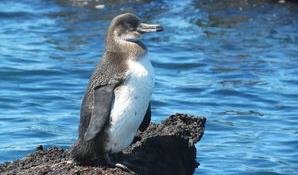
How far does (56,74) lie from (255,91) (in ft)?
11.4

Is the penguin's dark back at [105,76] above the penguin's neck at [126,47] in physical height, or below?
below

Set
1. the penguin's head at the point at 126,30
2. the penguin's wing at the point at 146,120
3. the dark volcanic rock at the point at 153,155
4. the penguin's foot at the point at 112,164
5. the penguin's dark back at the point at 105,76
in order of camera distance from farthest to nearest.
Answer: the penguin's wing at the point at 146,120
the penguin's head at the point at 126,30
the penguin's dark back at the point at 105,76
the dark volcanic rock at the point at 153,155
the penguin's foot at the point at 112,164

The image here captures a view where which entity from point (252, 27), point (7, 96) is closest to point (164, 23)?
point (252, 27)

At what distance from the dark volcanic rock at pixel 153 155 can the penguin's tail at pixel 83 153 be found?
68 mm

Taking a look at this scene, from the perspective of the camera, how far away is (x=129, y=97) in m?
8.23

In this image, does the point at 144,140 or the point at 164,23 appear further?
the point at 164,23

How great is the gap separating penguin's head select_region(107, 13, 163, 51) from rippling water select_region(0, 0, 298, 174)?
2.96m

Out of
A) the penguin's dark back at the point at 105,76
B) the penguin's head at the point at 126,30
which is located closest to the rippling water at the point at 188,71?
the penguin's head at the point at 126,30

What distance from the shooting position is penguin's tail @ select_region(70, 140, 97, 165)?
321 inches

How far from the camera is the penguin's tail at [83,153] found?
8.16 metres

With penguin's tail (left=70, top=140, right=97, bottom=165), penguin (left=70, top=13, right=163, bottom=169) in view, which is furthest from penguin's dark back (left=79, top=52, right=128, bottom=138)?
penguin's tail (left=70, top=140, right=97, bottom=165)

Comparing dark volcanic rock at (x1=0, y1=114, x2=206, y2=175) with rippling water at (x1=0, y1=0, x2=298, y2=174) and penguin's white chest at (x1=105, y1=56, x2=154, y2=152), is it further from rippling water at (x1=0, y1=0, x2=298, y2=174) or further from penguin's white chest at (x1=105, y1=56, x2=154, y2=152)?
rippling water at (x1=0, y1=0, x2=298, y2=174)

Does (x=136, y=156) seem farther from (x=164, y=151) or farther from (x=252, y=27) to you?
(x=252, y=27)

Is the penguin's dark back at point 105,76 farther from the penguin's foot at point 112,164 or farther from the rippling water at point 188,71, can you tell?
the rippling water at point 188,71
